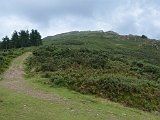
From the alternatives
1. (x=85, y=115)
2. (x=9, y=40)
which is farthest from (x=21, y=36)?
(x=85, y=115)

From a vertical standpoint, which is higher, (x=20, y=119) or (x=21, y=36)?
(x=21, y=36)

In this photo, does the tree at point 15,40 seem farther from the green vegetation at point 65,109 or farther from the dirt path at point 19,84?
the green vegetation at point 65,109

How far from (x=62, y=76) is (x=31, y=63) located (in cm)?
1674

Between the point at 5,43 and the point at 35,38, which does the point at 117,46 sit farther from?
the point at 5,43

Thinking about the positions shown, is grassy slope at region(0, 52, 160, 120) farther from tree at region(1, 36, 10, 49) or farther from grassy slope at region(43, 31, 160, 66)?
tree at region(1, 36, 10, 49)

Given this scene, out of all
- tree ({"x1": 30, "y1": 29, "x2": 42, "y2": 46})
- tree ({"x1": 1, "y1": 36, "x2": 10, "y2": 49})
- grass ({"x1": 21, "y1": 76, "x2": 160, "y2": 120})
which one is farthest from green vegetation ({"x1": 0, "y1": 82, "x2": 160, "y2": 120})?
tree ({"x1": 30, "y1": 29, "x2": 42, "y2": 46})

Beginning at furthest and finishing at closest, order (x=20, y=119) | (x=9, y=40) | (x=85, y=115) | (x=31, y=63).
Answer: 1. (x=9, y=40)
2. (x=31, y=63)
3. (x=85, y=115)
4. (x=20, y=119)

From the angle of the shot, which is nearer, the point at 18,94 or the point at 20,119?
the point at 20,119

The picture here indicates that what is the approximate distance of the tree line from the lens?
103 m

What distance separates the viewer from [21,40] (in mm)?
105125

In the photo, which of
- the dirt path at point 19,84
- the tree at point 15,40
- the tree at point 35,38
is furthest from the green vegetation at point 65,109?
the tree at point 35,38

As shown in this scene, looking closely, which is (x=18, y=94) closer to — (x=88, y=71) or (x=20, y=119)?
(x=20, y=119)

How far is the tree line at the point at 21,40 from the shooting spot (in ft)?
339

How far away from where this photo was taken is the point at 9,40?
4099 inches
